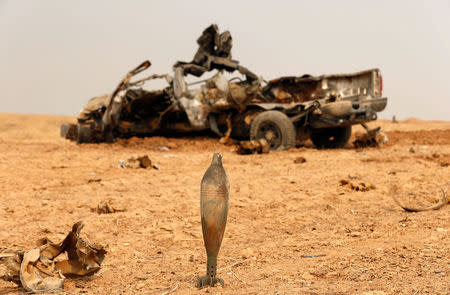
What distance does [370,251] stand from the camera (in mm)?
3188

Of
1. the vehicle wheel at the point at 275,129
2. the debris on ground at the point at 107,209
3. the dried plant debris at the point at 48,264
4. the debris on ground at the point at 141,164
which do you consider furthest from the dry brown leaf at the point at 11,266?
the vehicle wheel at the point at 275,129

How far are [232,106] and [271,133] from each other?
1437mm

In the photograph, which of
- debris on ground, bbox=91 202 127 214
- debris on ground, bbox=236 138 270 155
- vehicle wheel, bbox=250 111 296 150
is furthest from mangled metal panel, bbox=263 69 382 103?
debris on ground, bbox=91 202 127 214

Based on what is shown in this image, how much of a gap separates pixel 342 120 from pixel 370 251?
259 inches

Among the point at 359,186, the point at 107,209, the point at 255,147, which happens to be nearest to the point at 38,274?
the point at 107,209

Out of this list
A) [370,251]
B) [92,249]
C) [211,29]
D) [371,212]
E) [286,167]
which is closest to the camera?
[92,249]

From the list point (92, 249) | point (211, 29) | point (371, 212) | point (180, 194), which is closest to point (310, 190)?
point (371, 212)

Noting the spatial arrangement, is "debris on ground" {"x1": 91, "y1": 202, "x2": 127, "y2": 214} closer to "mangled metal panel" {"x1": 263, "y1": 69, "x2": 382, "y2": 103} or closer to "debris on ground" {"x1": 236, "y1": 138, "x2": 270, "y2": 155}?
"debris on ground" {"x1": 236, "y1": 138, "x2": 270, "y2": 155}

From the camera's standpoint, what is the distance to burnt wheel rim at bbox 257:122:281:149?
9.81 m

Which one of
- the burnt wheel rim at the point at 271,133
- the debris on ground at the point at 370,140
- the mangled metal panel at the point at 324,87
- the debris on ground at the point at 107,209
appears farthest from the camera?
the debris on ground at the point at 370,140

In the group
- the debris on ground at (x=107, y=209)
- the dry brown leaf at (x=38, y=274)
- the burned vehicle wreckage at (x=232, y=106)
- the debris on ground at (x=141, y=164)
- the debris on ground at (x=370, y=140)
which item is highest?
the burned vehicle wreckage at (x=232, y=106)

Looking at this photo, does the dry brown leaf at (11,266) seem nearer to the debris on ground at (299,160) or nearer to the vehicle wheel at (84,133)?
the debris on ground at (299,160)

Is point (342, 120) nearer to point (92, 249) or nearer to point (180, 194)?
point (180, 194)

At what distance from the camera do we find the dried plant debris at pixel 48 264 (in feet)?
8.50
